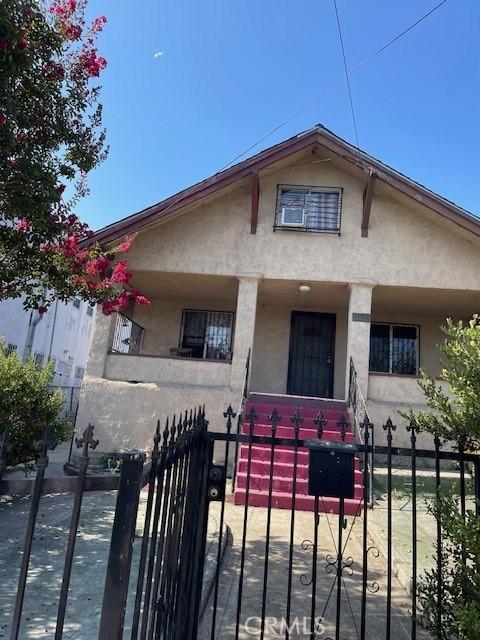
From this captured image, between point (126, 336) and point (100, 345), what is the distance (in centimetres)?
193

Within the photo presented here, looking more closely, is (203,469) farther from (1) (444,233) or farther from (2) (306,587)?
(1) (444,233)

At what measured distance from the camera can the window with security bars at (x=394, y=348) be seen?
12.2m

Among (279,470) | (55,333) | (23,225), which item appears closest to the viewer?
(23,225)

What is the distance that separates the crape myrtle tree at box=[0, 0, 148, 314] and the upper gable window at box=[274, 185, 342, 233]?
526cm

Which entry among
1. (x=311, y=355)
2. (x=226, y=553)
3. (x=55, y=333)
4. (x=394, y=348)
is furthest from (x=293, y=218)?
(x=55, y=333)

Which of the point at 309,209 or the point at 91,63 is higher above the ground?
the point at 309,209

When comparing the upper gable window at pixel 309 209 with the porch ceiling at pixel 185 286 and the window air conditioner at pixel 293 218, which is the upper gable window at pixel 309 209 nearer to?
the window air conditioner at pixel 293 218

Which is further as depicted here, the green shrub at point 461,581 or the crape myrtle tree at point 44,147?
the crape myrtle tree at point 44,147

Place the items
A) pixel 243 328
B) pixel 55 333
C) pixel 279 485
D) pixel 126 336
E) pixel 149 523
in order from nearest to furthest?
pixel 149 523 → pixel 279 485 → pixel 243 328 → pixel 126 336 → pixel 55 333

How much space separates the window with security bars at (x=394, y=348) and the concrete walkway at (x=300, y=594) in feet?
23.1

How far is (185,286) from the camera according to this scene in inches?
448

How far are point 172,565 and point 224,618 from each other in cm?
159

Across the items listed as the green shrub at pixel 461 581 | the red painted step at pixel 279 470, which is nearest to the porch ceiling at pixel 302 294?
the red painted step at pixel 279 470

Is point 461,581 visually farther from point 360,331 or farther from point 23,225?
point 360,331
